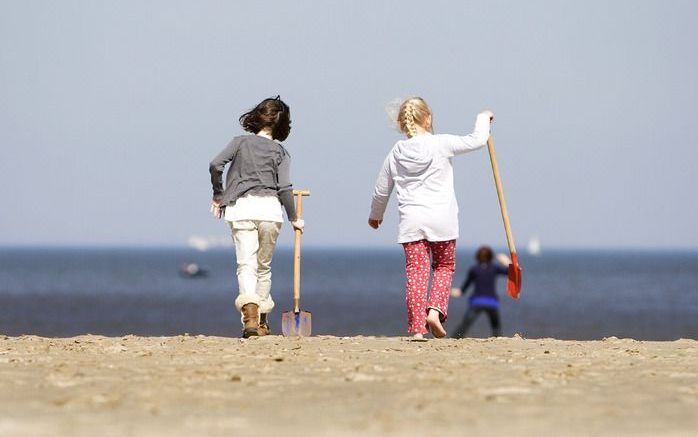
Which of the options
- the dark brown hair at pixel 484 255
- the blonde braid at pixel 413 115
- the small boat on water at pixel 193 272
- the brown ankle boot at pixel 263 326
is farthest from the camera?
the small boat on water at pixel 193 272

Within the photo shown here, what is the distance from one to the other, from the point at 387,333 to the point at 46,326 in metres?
10.8

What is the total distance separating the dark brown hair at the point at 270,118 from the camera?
10180 mm

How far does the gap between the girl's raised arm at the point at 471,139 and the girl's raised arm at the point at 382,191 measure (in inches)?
20.6

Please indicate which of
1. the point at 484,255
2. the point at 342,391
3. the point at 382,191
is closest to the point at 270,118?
the point at 382,191

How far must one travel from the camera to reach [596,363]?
759cm

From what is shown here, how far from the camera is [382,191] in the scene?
396 inches

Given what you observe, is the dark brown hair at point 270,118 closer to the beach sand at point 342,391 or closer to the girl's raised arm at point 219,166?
the girl's raised arm at point 219,166

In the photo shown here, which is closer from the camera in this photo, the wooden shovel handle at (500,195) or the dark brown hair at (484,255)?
the wooden shovel handle at (500,195)

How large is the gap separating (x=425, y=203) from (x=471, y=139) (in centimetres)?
61

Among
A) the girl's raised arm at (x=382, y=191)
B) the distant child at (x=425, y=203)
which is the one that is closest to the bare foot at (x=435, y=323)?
the distant child at (x=425, y=203)

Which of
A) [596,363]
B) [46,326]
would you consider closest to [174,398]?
[596,363]

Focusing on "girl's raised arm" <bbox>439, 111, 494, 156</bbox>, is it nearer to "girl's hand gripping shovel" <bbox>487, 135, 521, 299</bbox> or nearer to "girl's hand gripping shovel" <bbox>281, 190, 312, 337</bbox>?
"girl's hand gripping shovel" <bbox>487, 135, 521, 299</bbox>

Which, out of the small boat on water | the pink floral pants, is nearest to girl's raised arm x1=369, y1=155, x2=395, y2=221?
the pink floral pants

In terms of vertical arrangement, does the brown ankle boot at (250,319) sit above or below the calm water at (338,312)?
below
